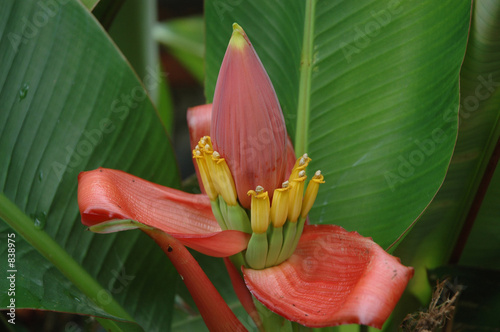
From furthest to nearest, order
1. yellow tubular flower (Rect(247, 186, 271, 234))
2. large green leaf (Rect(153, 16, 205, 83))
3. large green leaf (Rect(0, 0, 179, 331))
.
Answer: large green leaf (Rect(153, 16, 205, 83)), large green leaf (Rect(0, 0, 179, 331)), yellow tubular flower (Rect(247, 186, 271, 234))

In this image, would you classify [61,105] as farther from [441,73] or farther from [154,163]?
[441,73]

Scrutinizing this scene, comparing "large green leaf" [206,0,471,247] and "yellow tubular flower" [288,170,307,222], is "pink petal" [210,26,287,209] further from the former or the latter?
"large green leaf" [206,0,471,247]

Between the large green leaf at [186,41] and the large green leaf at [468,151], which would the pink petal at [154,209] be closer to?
the large green leaf at [468,151]

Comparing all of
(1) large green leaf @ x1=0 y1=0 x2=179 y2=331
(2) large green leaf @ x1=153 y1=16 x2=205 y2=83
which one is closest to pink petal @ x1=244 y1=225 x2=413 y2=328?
(1) large green leaf @ x1=0 y1=0 x2=179 y2=331

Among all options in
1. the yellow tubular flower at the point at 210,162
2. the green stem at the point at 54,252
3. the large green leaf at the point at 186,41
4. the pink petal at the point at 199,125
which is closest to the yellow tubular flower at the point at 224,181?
the yellow tubular flower at the point at 210,162

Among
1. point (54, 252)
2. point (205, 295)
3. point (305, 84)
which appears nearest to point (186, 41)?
point (305, 84)
